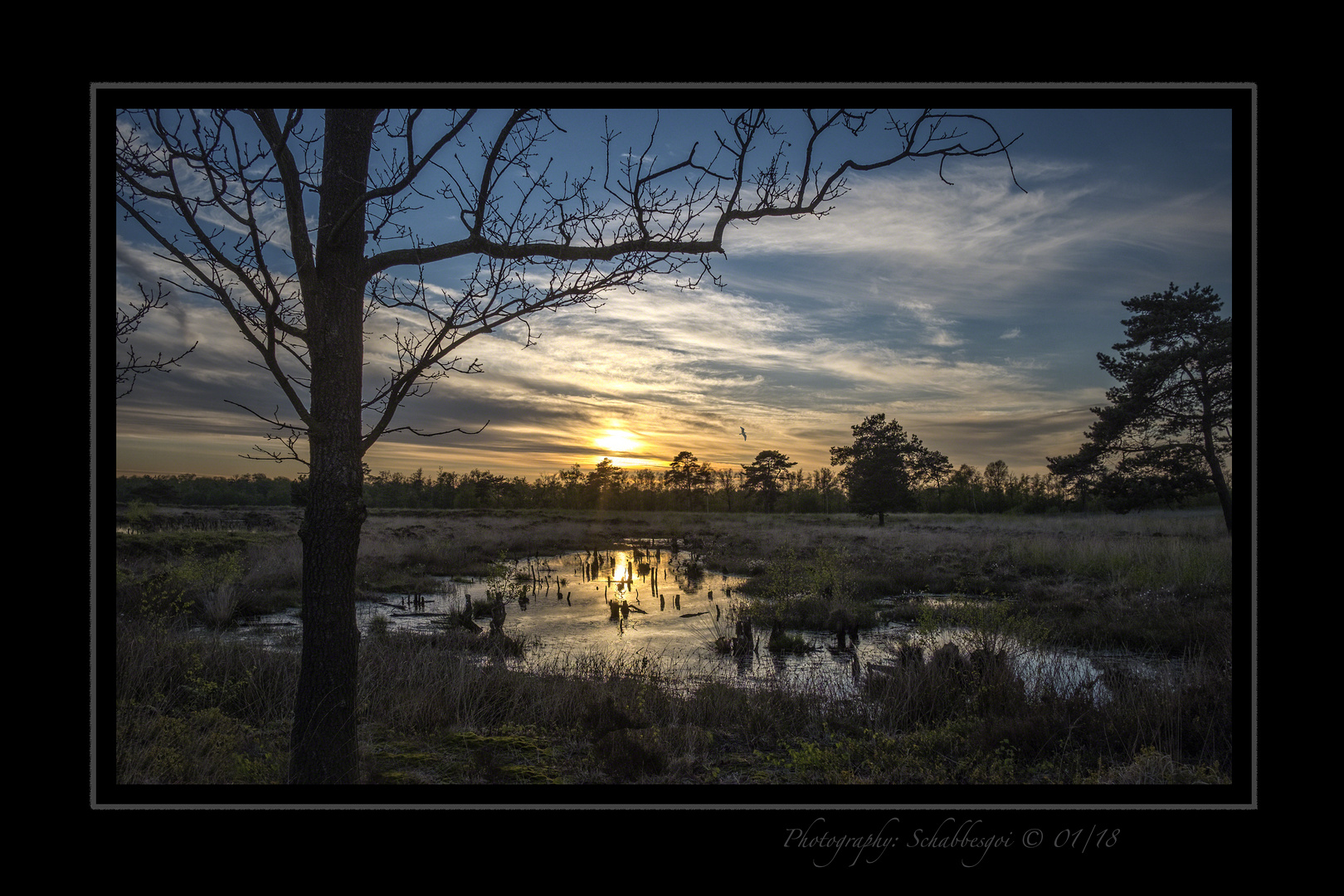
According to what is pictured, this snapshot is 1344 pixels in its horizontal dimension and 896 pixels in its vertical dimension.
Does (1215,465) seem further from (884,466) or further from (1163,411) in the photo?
(884,466)

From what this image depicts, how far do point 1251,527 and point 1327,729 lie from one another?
4.01 feet

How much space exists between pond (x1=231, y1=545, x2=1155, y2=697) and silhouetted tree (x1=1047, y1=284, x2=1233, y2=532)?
4652 millimetres

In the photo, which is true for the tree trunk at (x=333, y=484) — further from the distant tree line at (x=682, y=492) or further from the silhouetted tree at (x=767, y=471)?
the silhouetted tree at (x=767, y=471)

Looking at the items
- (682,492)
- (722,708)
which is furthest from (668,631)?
(682,492)

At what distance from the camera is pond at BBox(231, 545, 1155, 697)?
29.4 ft

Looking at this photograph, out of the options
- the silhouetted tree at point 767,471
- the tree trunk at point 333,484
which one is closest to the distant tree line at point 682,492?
the silhouetted tree at point 767,471

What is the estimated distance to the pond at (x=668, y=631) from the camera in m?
8.96

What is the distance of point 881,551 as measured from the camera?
23812mm

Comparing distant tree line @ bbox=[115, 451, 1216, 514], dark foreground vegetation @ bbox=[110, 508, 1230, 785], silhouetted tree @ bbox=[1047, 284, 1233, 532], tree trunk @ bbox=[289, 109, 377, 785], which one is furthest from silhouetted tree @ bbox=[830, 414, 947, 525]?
tree trunk @ bbox=[289, 109, 377, 785]

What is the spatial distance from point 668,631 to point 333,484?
33.4ft

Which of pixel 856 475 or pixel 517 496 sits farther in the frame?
pixel 517 496

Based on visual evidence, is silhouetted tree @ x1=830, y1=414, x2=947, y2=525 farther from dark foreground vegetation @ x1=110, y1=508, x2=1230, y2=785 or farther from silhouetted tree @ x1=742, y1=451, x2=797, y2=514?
dark foreground vegetation @ x1=110, y1=508, x2=1230, y2=785
